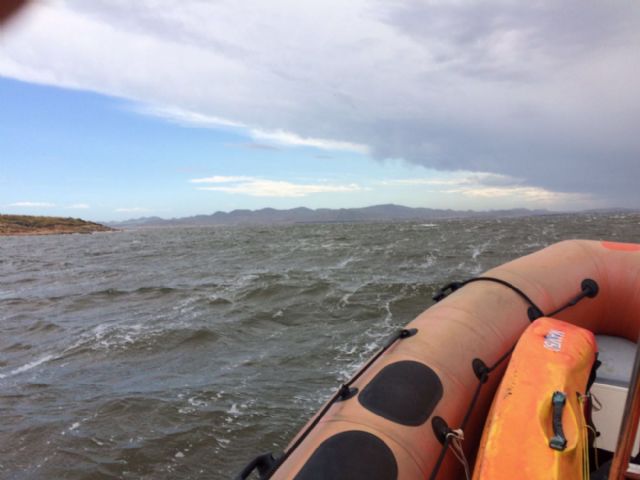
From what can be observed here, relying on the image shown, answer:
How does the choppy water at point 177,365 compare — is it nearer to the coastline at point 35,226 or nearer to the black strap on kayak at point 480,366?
the black strap on kayak at point 480,366

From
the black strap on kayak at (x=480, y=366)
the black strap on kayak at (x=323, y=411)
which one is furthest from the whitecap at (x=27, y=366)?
the black strap on kayak at (x=480, y=366)

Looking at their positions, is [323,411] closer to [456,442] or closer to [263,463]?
[263,463]

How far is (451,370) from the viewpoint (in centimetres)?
281

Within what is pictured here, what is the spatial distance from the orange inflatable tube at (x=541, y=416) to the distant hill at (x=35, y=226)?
315ft

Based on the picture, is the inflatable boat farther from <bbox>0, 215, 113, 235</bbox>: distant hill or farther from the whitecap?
<bbox>0, 215, 113, 235</bbox>: distant hill

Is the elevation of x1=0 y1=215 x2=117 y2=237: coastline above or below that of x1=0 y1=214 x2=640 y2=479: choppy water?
above

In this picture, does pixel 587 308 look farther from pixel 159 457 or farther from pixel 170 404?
pixel 170 404

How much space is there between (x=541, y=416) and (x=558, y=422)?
0.07 m

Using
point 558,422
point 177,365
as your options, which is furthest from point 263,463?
point 177,365

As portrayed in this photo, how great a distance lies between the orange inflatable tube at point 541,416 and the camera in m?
1.84

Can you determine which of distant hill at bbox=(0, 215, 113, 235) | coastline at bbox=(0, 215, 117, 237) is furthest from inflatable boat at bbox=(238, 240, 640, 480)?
distant hill at bbox=(0, 215, 113, 235)

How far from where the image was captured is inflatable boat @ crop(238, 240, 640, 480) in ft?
7.36

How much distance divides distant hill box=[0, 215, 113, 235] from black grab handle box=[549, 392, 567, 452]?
9627cm

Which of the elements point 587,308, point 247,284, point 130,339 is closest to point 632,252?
point 587,308
